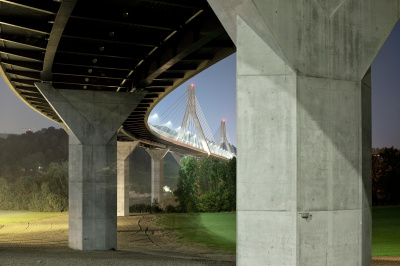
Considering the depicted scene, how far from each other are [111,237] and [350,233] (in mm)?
18254

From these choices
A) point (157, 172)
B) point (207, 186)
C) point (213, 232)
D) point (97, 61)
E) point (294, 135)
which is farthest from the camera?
point (157, 172)

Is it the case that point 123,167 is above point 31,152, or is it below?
below

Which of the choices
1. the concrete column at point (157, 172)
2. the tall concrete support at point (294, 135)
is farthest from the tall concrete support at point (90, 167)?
the concrete column at point (157, 172)

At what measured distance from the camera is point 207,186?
244 ft

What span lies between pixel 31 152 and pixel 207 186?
95.5 m

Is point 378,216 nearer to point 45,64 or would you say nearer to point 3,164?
point 45,64

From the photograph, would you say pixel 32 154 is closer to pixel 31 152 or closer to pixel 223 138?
pixel 31 152

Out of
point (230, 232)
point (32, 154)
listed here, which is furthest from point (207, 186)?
point (32, 154)

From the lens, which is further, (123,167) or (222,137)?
(222,137)

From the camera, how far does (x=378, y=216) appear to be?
54031 mm

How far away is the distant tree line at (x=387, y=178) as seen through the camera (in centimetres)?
7081

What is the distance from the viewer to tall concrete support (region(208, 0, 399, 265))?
8.50 m

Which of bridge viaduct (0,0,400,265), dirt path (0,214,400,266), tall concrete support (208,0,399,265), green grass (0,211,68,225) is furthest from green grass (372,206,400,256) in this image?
green grass (0,211,68,225)

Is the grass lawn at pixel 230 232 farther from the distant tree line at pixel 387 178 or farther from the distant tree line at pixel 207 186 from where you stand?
the distant tree line at pixel 387 178
